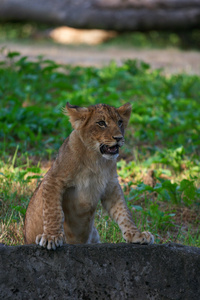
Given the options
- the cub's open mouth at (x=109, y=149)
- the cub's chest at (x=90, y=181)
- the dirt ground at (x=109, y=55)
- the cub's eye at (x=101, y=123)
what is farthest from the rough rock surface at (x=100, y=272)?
the dirt ground at (x=109, y=55)

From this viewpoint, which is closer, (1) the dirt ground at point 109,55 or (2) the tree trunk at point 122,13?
(1) the dirt ground at point 109,55

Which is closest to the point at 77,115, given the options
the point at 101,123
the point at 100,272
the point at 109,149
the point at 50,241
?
the point at 101,123

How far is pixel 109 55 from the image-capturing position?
1201 cm

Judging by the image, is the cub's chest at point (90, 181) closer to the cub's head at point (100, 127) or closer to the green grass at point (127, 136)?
the cub's head at point (100, 127)

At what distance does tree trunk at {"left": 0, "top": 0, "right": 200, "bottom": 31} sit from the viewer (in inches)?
527

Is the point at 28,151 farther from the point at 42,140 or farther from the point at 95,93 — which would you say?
the point at 95,93

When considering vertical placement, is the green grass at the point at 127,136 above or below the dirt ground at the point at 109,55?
below

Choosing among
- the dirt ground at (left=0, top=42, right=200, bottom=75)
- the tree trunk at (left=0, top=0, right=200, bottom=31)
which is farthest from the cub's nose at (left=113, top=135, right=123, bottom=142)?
the tree trunk at (left=0, top=0, right=200, bottom=31)

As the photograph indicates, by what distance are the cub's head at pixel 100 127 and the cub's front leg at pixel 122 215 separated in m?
0.31

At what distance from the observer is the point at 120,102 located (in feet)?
23.4

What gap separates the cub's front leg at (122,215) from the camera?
3035 millimetres

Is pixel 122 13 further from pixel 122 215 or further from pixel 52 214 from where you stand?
pixel 52 214

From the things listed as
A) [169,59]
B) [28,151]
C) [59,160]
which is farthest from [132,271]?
[169,59]

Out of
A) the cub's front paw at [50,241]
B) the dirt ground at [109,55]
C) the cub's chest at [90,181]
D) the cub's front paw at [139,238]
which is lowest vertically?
the cub's front paw at [50,241]
